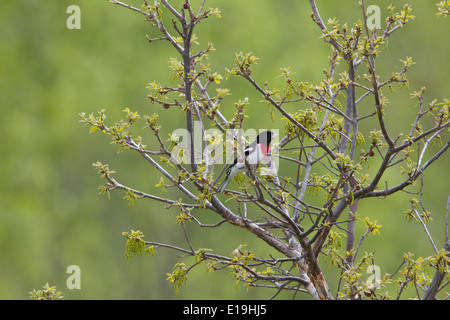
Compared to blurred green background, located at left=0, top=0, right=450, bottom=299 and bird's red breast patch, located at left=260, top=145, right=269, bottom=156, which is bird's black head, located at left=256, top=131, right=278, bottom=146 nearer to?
bird's red breast patch, located at left=260, top=145, right=269, bottom=156

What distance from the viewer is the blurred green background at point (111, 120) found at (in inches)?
562

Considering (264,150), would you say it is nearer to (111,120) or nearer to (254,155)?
(254,155)

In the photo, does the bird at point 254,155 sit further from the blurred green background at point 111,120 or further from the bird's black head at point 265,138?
the blurred green background at point 111,120

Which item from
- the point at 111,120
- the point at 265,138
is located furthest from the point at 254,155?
the point at 111,120

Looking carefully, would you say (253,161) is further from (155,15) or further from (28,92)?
(28,92)

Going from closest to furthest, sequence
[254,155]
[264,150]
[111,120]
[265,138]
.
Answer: [254,155] < [264,150] < [265,138] < [111,120]

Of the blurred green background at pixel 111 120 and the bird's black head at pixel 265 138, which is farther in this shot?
the blurred green background at pixel 111 120

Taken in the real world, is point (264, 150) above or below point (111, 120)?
below

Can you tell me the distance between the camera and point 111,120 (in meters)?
14.4

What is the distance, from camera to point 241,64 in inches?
160

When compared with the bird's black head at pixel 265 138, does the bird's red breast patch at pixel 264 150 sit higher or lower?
lower

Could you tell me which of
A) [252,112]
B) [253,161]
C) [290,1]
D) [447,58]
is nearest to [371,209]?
[252,112]

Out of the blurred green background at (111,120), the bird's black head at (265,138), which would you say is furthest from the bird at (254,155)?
the blurred green background at (111,120)
